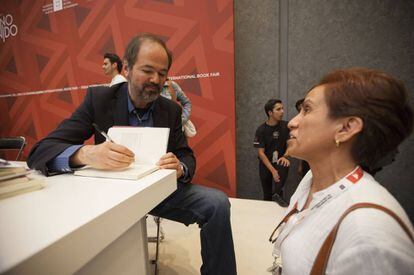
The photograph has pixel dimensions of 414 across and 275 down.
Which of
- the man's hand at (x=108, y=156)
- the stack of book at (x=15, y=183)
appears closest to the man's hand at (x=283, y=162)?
the man's hand at (x=108, y=156)

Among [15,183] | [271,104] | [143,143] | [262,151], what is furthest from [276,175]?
[15,183]

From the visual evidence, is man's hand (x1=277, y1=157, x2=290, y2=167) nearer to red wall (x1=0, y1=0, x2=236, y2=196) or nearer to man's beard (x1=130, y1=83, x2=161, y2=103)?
red wall (x1=0, y1=0, x2=236, y2=196)

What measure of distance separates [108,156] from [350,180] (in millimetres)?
782

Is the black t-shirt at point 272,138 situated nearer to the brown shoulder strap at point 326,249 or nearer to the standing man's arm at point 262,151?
the standing man's arm at point 262,151

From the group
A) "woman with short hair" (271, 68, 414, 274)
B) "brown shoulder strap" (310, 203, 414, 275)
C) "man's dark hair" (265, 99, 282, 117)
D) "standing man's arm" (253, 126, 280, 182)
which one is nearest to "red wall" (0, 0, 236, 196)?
"standing man's arm" (253, 126, 280, 182)

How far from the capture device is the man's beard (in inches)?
50.2

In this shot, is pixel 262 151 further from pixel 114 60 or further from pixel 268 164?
pixel 114 60

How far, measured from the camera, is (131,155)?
85cm

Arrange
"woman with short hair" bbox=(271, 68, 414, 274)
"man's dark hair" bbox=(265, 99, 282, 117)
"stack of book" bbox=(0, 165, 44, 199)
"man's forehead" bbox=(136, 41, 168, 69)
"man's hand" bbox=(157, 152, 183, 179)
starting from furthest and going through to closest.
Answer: "man's dark hair" bbox=(265, 99, 282, 117), "man's forehead" bbox=(136, 41, 168, 69), "man's hand" bbox=(157, 152, 183, 179), "stack of book" bbox=(0, 165, 44, 199), "woman with short hair" bbox=(271, 68, 414, 274)

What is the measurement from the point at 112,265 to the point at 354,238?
66cm

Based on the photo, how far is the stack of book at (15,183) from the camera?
2.01 ft

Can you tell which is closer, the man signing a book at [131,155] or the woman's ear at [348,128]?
the woman's ear at [348,128]

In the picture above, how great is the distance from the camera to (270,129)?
107 inches

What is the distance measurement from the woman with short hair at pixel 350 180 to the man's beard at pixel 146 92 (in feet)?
2.58
